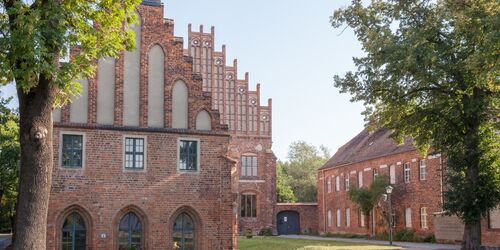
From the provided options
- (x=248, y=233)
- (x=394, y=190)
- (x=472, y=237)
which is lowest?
(x=248, y=233)

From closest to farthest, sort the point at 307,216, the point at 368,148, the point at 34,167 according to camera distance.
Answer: the point at 34,167 < the point at 368,148 < the point at 307,216

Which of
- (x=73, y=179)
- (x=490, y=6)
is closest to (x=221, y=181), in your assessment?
(x=73, y=179)

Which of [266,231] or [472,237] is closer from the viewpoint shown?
[472,237]

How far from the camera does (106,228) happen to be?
2394 cm

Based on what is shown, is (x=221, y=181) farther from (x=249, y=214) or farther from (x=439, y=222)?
(x=249, y=214)

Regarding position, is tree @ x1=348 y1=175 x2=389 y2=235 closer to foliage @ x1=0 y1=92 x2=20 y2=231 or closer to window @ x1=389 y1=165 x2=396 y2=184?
window @ x1=389 y1=165 x2=396 y2=184

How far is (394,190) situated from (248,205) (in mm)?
14959

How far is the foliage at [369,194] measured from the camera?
41656 millimetres

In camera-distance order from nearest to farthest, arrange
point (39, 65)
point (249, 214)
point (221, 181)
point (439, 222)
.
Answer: point (39, 65) → point (221, 181) → point (439, 222) → point (249, 214)

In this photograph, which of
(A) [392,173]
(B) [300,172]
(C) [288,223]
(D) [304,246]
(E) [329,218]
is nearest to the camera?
(D) [304,246]

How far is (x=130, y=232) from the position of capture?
80.5ft

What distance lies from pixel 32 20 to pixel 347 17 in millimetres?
15534

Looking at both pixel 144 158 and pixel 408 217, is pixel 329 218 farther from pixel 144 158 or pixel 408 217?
pixel 144 158

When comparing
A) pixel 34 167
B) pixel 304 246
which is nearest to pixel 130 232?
pixel 304 246
